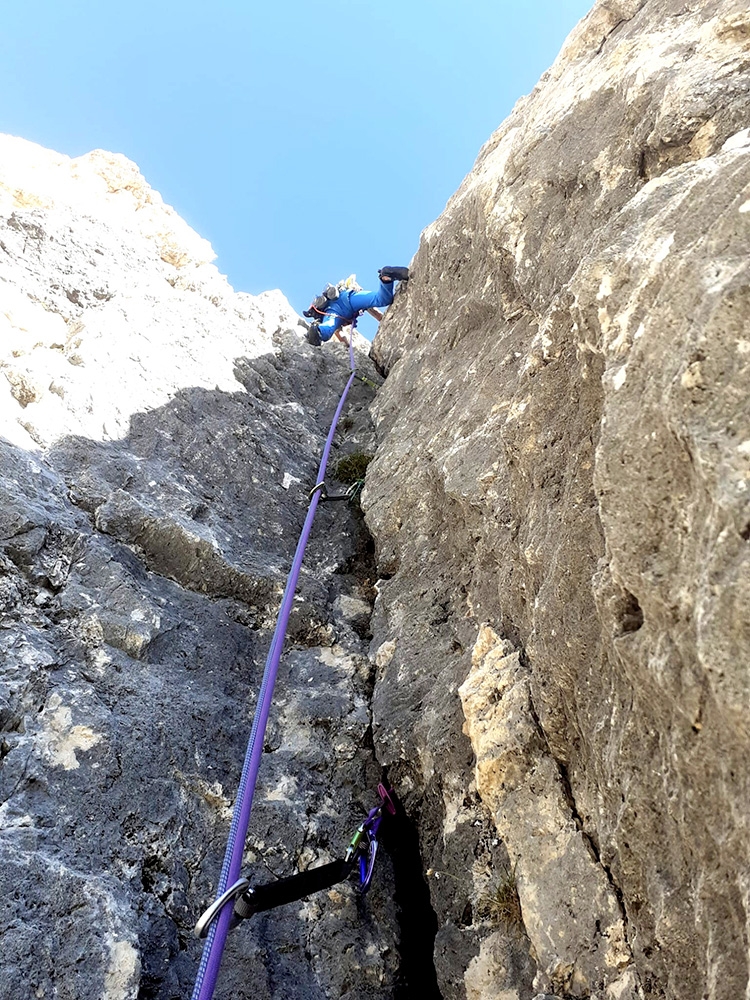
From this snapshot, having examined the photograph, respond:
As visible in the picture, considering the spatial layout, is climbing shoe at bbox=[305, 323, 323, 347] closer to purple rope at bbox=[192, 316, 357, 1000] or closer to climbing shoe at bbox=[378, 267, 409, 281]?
climbing shoe at bbox=[378, 267, 409, 281]

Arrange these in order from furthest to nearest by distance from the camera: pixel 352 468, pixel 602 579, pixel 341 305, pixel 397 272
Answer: pixel 341 305, pixel 397 272, pixel 352 468, pixel 602 579

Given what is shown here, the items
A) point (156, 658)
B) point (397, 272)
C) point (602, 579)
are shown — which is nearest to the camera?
point (602, 579)

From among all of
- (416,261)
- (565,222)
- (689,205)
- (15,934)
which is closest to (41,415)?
(15,934)

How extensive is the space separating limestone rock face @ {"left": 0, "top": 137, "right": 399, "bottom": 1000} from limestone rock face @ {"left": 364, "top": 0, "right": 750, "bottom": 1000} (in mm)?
480

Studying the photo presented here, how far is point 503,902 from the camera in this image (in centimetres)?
325

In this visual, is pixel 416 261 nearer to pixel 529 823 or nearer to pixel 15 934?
pixel 529 823

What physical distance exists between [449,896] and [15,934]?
2.02 metres

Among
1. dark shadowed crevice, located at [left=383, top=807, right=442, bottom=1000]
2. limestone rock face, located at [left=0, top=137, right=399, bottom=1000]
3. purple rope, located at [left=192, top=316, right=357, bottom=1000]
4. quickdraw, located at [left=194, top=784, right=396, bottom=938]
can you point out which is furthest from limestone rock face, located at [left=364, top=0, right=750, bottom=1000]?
purple rope, located at [left=192, top=316, right=357, bottom=1000]

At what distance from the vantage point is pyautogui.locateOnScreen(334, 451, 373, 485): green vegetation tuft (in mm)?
7129

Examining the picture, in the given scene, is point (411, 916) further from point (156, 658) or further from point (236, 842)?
point (156, 658)

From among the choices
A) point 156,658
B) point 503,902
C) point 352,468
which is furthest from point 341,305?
point 503,902

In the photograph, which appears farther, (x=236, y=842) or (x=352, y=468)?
(x=352, y=468)

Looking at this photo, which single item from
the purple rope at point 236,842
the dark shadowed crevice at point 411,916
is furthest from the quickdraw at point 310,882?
the dark shadowed crevice at point 411,916

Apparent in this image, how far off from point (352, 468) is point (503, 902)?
4.62m
